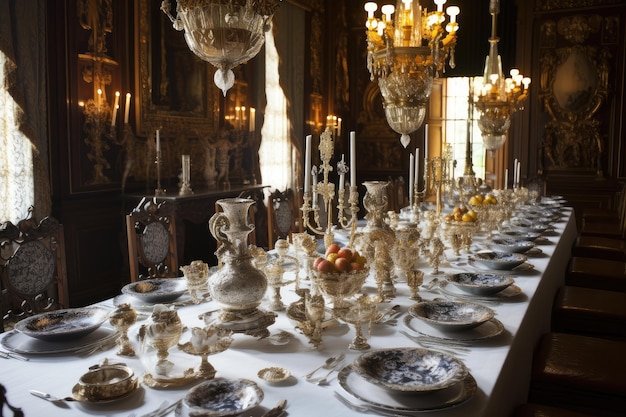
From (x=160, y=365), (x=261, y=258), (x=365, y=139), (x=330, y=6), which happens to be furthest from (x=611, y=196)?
(x=160, y=365)

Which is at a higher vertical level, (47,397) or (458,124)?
(458,124)

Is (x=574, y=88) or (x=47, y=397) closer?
(x=47, y=397)

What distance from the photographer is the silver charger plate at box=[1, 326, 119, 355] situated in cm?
169

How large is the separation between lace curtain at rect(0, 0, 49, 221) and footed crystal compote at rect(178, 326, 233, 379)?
3581 millimetres

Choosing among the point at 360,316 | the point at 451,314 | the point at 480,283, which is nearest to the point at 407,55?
the point at 480,283

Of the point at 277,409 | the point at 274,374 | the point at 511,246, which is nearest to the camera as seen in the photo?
the point at 277,409

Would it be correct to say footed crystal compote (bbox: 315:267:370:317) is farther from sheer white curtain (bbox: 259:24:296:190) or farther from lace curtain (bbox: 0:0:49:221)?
sheer white curtain (bbox: 259:24:296:190)

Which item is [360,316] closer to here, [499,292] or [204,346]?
[204,346]

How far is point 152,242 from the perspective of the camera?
297 centimetres

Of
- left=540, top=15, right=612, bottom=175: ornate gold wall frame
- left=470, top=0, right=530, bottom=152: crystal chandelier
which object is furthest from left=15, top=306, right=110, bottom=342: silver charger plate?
left=540, top=15, right=612, bottom=175: ornate gold wall frame

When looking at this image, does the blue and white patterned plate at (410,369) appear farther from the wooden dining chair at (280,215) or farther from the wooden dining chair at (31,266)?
the wooden dining chair at (280,215)

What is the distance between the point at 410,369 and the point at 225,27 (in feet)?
4.60

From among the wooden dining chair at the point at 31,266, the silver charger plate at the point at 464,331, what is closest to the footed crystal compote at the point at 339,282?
the silver charger plate at the point at 464,331

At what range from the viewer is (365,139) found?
9578 millimetres
